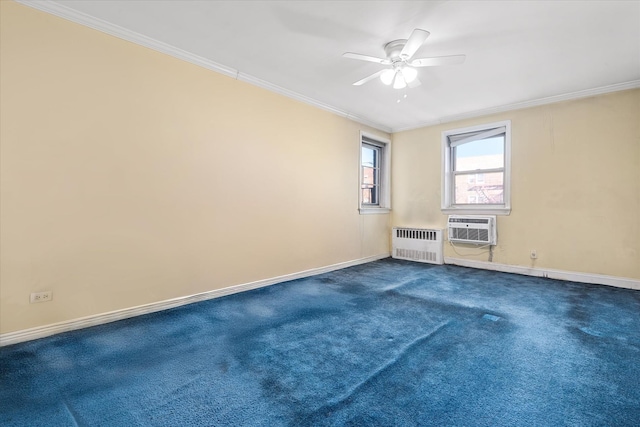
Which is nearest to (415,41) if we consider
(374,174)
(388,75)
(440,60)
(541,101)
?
(440,60)

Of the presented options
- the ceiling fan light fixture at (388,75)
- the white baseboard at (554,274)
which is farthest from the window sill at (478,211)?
the ceiling fan light fixture at (388,75)

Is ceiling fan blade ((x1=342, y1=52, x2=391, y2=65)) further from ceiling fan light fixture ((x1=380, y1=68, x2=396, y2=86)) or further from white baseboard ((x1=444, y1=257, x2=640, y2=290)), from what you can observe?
white baseboard ((x1=444, y1=257, x2=640, y2=290))

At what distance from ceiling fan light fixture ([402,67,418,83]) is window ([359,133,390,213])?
2.34 meters

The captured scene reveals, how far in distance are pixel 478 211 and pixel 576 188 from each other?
4.21 feet

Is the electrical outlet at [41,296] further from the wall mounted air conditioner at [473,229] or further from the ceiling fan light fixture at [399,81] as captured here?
the wall mounted air conditioner at [473,229]

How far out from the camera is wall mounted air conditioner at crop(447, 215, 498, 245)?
465cm

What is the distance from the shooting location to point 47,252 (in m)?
2.32

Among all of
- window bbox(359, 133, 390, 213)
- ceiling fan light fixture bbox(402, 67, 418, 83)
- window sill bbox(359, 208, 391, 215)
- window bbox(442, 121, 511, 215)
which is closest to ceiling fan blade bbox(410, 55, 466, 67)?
ceiling fan light fixture bbox(402, 67, 418, 83)

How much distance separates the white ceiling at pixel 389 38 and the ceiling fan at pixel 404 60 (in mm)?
116

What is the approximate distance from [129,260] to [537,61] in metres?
4.63

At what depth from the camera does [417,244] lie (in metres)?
5.44

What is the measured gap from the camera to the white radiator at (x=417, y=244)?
5215 millimetres

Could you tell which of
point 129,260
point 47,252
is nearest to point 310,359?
point 129,260

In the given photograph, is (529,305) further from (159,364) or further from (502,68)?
(159,364)
